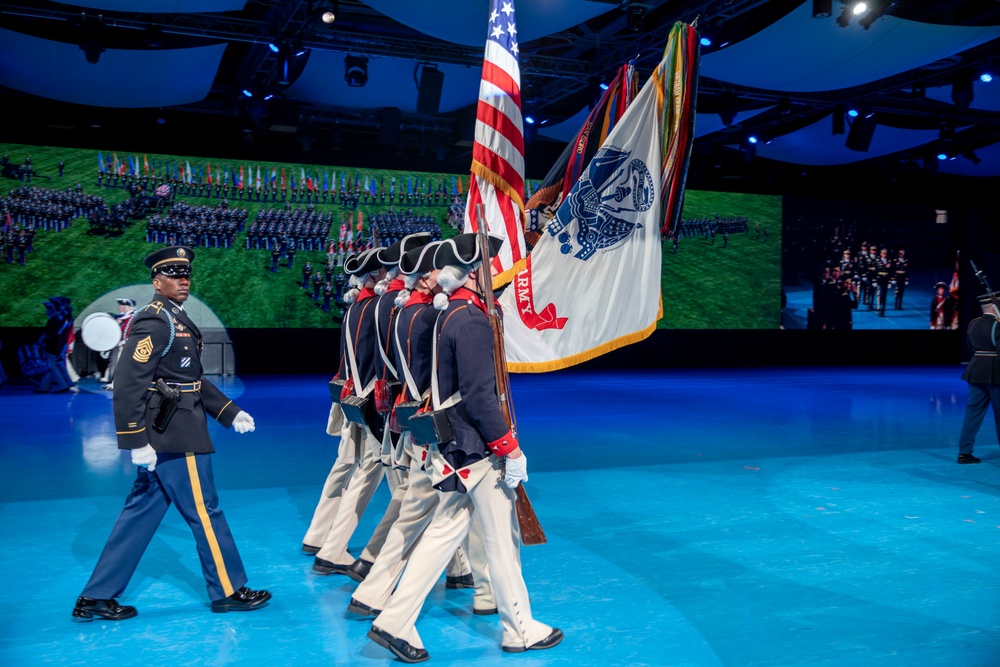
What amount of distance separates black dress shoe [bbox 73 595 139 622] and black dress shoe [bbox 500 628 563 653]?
181 cm

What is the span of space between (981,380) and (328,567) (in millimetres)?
6552

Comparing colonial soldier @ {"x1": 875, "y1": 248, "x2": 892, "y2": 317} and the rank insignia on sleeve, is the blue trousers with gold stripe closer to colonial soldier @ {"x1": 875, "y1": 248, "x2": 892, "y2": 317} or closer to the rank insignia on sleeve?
the rank insignia on sleeve

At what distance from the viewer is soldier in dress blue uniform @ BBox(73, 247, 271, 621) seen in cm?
394

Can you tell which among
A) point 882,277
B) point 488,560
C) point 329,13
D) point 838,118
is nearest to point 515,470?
point 488,560

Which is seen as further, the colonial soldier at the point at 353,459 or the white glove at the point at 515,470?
the colonial soldier at the point at 353,459

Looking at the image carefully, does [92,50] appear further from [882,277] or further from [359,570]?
[882,277]

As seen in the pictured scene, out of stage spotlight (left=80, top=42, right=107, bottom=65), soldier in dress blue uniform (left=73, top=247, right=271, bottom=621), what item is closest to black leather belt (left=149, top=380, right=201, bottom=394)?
soldier in dress blue uniform (left=73, top=247, right=271, bottom=621)

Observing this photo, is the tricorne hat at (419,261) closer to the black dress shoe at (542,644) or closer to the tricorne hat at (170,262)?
the tricorne hat at (170,262)

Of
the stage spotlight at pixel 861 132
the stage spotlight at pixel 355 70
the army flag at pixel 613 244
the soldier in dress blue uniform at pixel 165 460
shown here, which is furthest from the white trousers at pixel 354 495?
the stage spotlight at pixel 861 132

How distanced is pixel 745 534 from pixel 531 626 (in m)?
2.41

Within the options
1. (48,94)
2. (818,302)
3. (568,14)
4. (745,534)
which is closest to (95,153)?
(48,94)

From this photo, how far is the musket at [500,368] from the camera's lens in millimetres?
3768

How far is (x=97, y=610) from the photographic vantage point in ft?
13.2

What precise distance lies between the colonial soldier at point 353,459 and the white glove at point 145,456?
1216 mm
